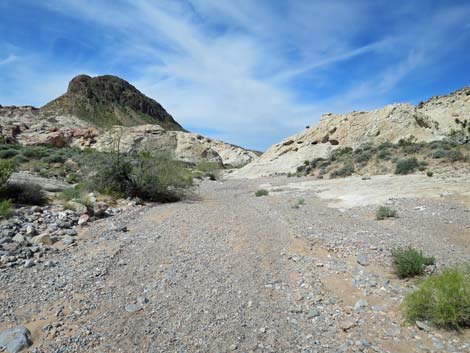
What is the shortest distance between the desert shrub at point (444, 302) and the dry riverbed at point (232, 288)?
14 centimetres

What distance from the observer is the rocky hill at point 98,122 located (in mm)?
48969

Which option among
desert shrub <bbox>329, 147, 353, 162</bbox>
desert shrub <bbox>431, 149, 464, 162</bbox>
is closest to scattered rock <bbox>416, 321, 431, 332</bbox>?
desert shrub <bbox>431, 149, 464, 162</bbox>

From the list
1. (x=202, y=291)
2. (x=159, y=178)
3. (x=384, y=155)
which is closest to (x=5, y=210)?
(x=159, y=178)

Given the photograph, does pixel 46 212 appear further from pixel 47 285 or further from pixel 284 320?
pixel 284 320

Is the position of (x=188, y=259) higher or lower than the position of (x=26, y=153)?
lower

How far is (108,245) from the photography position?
20.9 ft

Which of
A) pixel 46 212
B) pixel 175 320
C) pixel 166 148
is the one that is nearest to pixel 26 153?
pixel 166 148

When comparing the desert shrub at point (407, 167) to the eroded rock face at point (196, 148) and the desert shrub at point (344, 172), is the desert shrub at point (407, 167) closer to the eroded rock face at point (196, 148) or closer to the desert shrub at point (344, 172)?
the desert shrub at point (344, 172)

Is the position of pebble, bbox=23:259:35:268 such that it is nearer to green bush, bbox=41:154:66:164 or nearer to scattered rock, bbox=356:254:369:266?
scattered rock, bbox=356:254:369:266

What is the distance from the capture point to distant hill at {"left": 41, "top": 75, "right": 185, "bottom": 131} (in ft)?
218

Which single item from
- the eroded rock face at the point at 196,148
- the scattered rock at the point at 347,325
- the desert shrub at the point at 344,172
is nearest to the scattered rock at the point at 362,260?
the scattered rock at the point at 347,325

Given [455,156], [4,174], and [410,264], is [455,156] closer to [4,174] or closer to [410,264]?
[410,264]

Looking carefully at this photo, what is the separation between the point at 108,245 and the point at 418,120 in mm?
33278

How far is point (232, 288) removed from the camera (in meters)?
4.55
